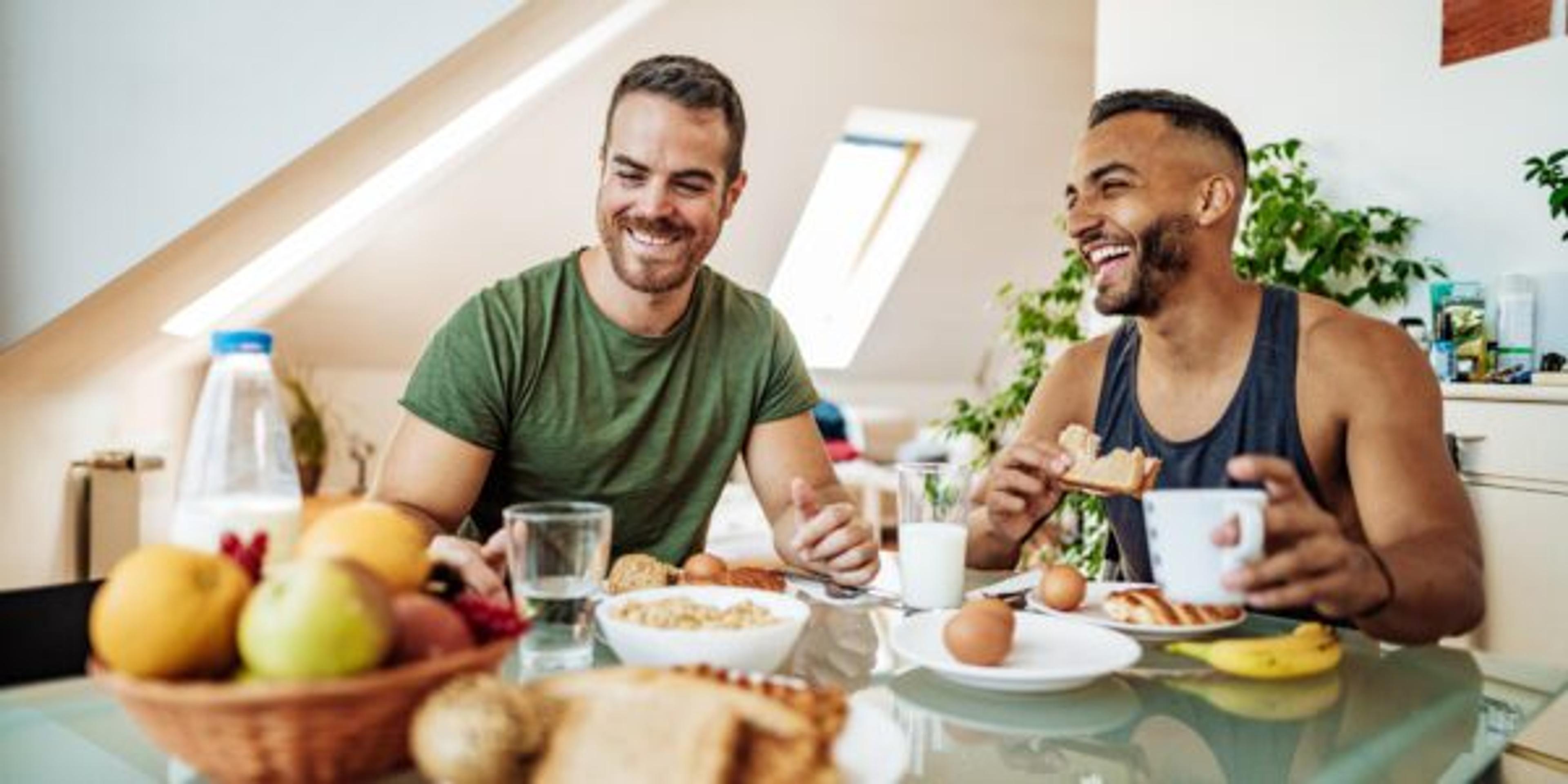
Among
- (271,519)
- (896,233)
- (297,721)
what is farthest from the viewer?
(896,233)

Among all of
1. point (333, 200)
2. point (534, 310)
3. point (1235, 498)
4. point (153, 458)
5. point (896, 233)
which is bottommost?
point (153, 458)

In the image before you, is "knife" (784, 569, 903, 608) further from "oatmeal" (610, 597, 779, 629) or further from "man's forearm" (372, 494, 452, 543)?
"man's forearm" (372, 494, 452, 543)

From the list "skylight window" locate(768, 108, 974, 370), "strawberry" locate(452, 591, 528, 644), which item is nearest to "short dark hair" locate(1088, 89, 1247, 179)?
"strawberry" locate(452, 591, 528, 644)

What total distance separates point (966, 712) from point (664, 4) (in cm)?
430

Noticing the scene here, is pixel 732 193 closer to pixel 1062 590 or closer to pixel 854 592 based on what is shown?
pixel 854 592

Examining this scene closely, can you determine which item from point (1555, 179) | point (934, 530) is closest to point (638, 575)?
point (934, 530)

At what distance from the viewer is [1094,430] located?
5.96 ft

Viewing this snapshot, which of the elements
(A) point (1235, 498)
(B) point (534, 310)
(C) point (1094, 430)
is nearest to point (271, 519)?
(A) point (1235, 498)

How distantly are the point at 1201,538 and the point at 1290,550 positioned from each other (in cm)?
12

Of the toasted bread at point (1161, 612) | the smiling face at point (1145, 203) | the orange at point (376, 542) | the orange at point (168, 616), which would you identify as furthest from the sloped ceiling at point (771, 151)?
the orange at point (168, 616)

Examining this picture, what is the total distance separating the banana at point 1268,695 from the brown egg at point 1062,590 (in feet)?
0.59

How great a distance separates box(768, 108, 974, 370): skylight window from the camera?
6.37 m

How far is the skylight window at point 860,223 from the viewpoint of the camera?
20.9ft

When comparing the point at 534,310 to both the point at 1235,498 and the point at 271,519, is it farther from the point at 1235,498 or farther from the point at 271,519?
the point at 1235,498
